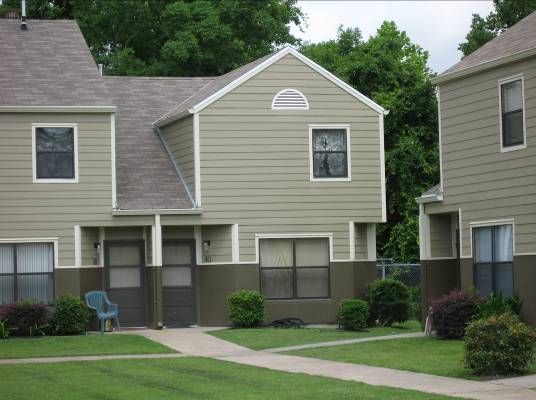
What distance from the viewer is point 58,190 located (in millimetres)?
29656

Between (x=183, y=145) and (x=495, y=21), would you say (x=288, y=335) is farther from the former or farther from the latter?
(x=495, y=21)

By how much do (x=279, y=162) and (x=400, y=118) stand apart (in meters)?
16.0

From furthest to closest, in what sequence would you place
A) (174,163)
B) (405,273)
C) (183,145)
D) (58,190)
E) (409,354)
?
(405,273) → (174,163) → (183,145) → (58,190) → (409,354)

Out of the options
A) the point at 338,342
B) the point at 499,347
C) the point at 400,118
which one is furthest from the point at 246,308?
the point at 400,118

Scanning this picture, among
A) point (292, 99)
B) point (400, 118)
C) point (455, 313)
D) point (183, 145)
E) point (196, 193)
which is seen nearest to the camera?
point (455, 313)

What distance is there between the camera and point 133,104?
111 ft

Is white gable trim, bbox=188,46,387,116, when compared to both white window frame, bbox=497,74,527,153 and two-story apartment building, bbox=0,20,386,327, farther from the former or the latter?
white window frame, bbox=497,74,527,153

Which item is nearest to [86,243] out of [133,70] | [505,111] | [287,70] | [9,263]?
[9,263]

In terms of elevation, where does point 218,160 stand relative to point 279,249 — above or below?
above

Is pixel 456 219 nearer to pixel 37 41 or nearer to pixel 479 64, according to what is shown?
pixel 479 64

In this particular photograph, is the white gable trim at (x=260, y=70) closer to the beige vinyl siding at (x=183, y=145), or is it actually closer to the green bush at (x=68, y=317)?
the beige vinyl siding at (x=183, y=145)

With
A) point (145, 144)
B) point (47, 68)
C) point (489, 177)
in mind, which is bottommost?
point (489, 177)

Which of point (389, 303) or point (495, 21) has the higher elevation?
point (495, 21)

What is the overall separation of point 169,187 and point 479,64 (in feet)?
30.5
